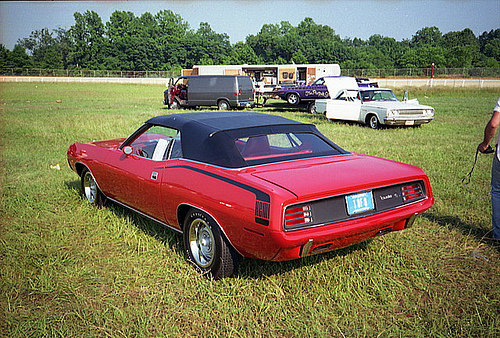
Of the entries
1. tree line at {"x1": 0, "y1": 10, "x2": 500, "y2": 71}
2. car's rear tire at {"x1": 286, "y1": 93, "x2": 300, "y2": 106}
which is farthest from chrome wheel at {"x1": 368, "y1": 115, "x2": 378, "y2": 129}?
tree line at {"x1": 0, "y1": 10, "x2": 500, "y2": 71}

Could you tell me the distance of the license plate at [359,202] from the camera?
3273 millimetres

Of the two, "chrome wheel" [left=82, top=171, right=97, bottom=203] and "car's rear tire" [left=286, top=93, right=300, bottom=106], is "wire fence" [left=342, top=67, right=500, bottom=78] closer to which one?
"car's rear tire" [left=286, top=93, right=300, bottom=106]

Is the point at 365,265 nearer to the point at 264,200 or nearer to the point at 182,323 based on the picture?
the point at 264,200

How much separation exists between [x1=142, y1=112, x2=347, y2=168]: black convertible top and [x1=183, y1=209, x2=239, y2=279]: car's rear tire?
0.51m

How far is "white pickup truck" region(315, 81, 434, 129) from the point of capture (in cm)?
1330

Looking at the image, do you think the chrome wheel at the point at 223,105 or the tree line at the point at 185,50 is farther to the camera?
the tree line at the point at 185,50

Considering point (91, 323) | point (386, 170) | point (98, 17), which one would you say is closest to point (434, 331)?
point (386, 170)

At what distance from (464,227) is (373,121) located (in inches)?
372

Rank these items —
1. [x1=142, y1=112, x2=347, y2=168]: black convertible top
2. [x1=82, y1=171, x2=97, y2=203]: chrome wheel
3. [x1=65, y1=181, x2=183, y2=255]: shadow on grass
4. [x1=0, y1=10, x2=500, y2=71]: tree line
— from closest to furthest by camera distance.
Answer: [x1=142, y1=112, x2=347, y2=168]: black convertible top, [x1=65, y1=181, x2=183, y2=255]: shadow on grass, [x1=82, y1=171, x2=97, y2=203]: chrome wheel, [x1=0, y1=10, x2=500, y2=71]: tree line

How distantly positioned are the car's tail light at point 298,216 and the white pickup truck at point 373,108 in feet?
36.0

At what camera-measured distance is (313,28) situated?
14350 centimetres

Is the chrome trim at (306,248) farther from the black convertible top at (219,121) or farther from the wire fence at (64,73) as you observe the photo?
the wire fence at (64,73)

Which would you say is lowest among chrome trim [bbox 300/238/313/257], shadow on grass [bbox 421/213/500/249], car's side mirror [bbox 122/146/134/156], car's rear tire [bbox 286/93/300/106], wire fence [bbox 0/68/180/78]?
shadow on grass [bbox 421/213/500/249]

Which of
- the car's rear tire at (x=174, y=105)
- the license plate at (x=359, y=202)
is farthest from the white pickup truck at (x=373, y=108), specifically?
the license plate at (x=359, y=202)
